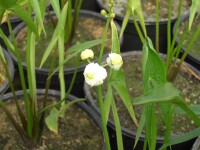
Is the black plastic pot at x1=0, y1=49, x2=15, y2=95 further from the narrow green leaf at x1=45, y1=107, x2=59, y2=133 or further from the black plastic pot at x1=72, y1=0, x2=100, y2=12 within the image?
the black plastic pot at x1=72, y1=0, x2=100, y2=12

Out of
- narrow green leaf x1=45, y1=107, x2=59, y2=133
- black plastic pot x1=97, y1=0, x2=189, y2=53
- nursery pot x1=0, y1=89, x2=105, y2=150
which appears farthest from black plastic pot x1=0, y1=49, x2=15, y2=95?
black plastic pot x1=97, y1=0, x2=189, y2=53

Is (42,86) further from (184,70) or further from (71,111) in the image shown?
(184,70)

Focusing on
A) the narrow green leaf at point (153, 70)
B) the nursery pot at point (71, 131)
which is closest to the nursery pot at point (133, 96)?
the nursery pot at point (71, 131)

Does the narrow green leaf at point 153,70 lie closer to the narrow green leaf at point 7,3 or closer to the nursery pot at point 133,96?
the narrow green leaf at point 7,3

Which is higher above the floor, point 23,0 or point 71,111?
point 23,0

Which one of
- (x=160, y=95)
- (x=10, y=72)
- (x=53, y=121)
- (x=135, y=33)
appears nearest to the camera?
(x=160, y=95)

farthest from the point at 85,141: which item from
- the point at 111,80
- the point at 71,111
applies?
the point at 111,80

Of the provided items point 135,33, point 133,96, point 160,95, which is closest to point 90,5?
point 135,33

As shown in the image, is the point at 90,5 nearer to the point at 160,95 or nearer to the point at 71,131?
the point at 71,131
